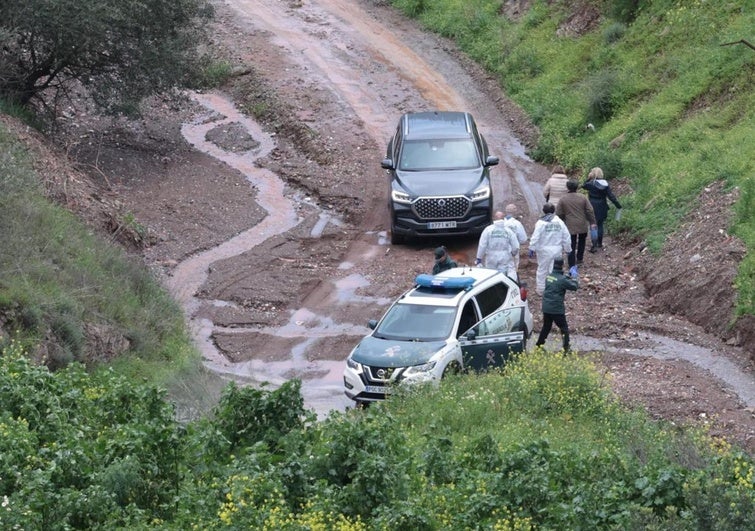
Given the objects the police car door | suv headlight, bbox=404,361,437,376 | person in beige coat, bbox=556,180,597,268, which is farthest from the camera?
person in beige coat, bbox=556,180,597,268

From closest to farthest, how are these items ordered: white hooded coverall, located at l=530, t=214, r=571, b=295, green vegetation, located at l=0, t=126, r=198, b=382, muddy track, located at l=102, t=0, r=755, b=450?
green vegetation, located at l=0, t=126, r=198, b=382, muddy track, located at l=102, t=0, r=755, b=450, white hooded coverall, located at l=530, t=214, r=571, b=295

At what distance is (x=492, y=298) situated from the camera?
53.1 feet

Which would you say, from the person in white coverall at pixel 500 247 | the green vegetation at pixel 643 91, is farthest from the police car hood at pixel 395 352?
the green vegetation at pixel 643 91

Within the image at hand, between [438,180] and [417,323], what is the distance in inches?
248

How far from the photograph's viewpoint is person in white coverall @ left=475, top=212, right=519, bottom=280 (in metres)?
18.0

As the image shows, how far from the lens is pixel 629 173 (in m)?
23.0

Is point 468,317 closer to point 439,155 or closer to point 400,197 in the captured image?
point 400,197

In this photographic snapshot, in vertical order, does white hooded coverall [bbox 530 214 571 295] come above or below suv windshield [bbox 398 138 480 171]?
above

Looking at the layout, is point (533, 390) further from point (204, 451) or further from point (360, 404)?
point (204, 451)

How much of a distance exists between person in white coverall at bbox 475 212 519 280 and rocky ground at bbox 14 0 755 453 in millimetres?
946

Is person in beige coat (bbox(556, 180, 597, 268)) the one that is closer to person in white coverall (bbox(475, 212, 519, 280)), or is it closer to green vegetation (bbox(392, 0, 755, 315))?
green vegetation (bbox(392, 0, 755, 315))

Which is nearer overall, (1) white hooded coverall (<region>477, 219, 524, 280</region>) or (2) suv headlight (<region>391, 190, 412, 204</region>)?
(1) white hooded coverall (<region>477, 219, 524, 280</region>)

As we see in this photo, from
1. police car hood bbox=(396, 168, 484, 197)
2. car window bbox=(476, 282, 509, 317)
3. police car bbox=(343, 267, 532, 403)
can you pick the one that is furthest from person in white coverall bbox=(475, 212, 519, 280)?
police car hood bbox=(396, 168, 484, 197)

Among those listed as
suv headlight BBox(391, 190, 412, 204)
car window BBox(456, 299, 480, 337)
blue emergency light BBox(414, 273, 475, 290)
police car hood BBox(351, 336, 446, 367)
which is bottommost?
suv headlight BBox(391, 190, 412, 204)
